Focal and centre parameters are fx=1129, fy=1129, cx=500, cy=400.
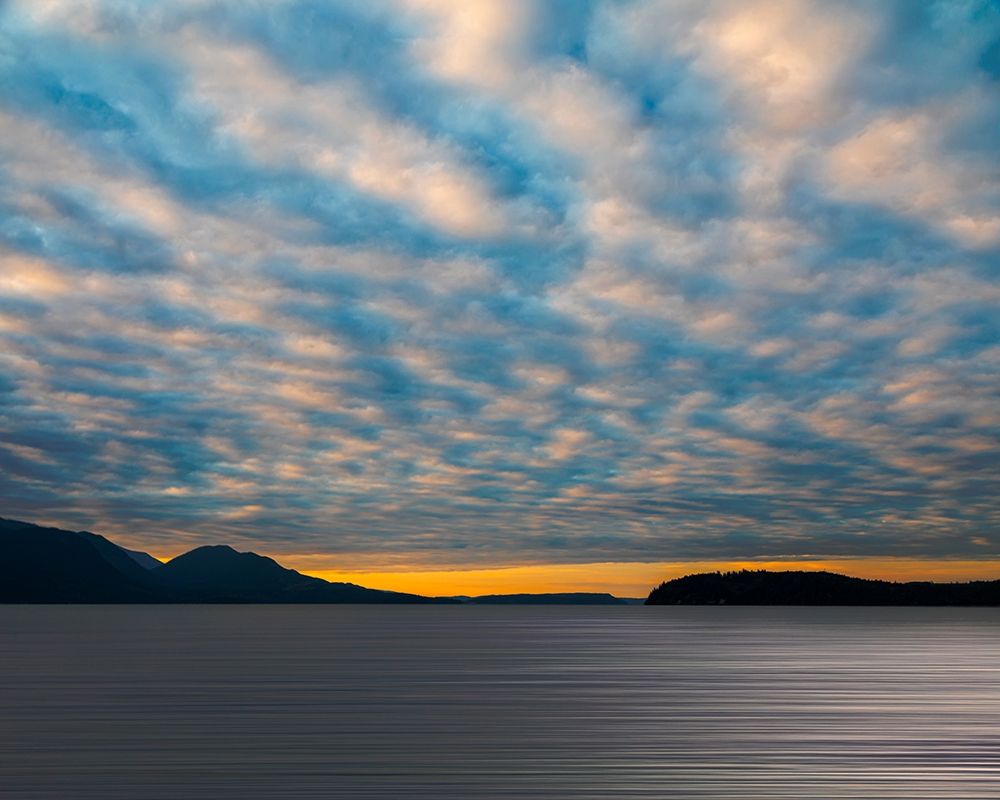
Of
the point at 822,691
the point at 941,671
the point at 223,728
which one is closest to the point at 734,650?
the point at 941,671

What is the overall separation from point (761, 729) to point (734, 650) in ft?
→ 244

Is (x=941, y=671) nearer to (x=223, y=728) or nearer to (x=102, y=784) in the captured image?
(x=223, y=728)

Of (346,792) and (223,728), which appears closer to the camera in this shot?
(346,792)

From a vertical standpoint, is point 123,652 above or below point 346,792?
above

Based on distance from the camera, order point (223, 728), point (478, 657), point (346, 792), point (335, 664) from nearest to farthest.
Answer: point (346, 792), point (223, 728), point (335, 664), point (478, 657)

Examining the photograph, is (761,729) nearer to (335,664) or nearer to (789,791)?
(789,791)

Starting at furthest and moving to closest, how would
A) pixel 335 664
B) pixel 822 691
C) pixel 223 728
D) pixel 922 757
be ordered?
pixel 335 664 < pixel 822 691 < pixel 223 728 < pixel 922 757

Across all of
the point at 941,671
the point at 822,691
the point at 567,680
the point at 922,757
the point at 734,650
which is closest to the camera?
the point at 922,757

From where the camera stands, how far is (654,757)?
36312mm

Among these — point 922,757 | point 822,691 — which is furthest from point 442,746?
point 822,691

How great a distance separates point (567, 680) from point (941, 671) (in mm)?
28227

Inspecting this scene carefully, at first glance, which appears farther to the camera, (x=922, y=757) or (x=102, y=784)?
(x=922, y=757)

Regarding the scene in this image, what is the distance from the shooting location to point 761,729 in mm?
43688

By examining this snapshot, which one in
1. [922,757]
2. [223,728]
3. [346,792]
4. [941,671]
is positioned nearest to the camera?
[346,792]
